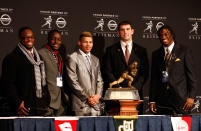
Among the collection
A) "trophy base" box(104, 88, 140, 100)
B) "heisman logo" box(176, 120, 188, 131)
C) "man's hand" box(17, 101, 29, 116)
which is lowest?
"heisman logo" box(176, 120, 188, 131)

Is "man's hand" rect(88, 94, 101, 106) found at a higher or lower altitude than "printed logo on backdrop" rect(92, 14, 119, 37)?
lower

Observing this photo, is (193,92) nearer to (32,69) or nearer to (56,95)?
(56,95)

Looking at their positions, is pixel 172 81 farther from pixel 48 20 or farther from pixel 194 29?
pixel 48 20

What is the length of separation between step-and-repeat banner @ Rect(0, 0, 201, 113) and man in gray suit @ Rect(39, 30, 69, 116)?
0.43m

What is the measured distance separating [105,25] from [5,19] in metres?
1.57

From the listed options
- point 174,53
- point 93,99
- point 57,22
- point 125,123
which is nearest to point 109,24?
point 57,22

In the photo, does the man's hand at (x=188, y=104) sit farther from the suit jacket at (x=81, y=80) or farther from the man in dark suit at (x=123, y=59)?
the suit jacket at (x=81, y=80)

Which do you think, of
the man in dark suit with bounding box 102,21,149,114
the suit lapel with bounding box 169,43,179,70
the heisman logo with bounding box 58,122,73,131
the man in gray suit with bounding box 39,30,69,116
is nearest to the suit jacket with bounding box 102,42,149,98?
the man in dark suit with bounding box 102,21,149,114

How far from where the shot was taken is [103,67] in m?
5.36

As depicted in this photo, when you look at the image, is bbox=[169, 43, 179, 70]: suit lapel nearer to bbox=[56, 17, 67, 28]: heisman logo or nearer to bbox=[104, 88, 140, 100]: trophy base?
bbox=[104, 88, 140, 100]: trophy base

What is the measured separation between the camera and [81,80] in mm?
4945

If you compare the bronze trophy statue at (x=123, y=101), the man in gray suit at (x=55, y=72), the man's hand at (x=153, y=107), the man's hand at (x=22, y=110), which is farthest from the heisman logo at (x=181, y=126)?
the man's hand at (x=22, y=110)

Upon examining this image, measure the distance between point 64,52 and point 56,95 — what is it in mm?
896

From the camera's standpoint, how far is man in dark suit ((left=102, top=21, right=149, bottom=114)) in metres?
5.20
